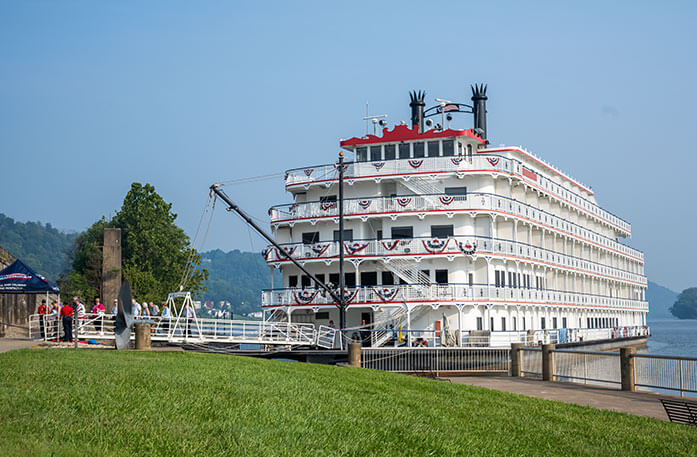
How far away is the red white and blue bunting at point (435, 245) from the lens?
132 feet

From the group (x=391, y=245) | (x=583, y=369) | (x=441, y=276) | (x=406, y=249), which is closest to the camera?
(x=583, y=369)

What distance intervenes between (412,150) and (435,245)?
6.00 metres

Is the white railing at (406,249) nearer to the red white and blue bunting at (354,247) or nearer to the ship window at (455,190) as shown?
the red white and blue bunting at (354,247)

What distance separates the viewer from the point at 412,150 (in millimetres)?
43500

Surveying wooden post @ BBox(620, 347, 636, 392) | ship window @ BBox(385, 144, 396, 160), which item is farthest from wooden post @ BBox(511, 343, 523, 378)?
ship window @ BBox(385, 144, 396, 160)

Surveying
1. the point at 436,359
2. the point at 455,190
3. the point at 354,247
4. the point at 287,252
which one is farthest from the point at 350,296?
the point at 455,190

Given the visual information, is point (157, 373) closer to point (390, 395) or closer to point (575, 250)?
point (390, 395)

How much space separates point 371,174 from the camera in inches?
1695

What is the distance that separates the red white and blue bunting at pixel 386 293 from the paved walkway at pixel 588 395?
15.5 m

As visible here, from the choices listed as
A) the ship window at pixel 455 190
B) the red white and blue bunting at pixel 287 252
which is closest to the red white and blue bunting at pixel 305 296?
the red white and blue bunting at pixel 287 252

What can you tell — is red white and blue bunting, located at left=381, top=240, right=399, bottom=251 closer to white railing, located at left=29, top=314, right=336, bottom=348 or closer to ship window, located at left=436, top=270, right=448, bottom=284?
ship window, located at left=436, top=270, right=448, bottom=284

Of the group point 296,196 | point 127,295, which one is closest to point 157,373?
point 127,295

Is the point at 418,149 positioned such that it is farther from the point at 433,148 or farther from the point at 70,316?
the point at 70,316

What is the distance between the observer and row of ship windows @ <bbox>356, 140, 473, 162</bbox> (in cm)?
4331
